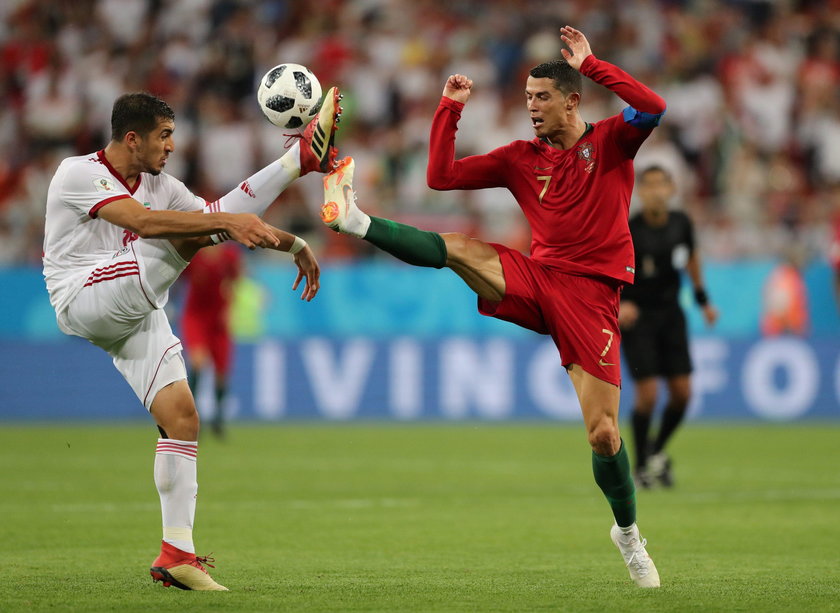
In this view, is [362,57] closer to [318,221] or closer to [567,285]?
[318,221]

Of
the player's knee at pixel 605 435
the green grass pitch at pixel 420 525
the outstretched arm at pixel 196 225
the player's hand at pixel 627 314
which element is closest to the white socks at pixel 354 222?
the outstretched arm at pixel 196 225

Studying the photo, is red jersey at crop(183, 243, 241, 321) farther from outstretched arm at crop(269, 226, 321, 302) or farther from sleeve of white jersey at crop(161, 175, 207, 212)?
outstretched arm at crop(269, 226, 321, 302)

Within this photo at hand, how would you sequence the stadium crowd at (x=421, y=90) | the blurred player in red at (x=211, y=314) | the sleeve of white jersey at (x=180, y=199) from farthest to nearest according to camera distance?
the stadium crowd at (x=421, y=90)
the blurred player in red at (x=211, y=314)
the sleeve of white jersey at (x=180, y=199)

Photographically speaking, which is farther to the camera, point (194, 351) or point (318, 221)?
point (318, 221)

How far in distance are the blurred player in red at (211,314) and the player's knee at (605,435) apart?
1029 centimetres

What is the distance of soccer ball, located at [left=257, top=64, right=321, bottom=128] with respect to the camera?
7.33m

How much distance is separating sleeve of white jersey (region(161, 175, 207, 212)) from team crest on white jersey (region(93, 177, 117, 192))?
569 mm

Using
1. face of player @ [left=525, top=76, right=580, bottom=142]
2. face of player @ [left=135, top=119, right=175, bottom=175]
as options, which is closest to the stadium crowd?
face of player @ [left=525, top=76, right=580, bottom=142]

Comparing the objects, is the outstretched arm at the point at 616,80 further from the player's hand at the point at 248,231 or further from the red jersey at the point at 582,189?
the player's hand at the point at 248,231

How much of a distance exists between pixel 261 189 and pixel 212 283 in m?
10.1

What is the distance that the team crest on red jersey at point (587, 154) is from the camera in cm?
709

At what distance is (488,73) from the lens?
21375 millimetres

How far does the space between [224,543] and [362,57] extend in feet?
46.2

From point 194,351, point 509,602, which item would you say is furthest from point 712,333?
point 509,602
